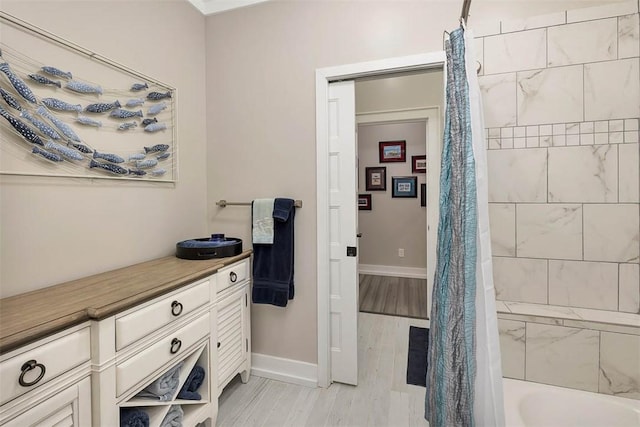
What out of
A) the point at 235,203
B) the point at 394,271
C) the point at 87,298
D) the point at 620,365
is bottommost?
the point at 394,271

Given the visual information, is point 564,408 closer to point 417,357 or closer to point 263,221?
point 417,357

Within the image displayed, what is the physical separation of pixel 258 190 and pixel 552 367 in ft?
6.44

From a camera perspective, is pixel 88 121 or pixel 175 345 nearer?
pixel 175 345

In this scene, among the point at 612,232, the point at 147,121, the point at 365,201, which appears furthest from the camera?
the point at 365,201

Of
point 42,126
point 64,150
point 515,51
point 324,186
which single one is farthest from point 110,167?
point 515,51

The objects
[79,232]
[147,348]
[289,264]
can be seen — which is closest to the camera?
[147,348]

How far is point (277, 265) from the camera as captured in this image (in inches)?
77.3

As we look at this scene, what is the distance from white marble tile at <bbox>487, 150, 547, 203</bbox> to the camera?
157 cm

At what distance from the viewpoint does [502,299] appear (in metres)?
1.65

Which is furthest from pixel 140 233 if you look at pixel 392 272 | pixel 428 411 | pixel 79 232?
pixel 392 272

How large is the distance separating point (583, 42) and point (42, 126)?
2.60 meters

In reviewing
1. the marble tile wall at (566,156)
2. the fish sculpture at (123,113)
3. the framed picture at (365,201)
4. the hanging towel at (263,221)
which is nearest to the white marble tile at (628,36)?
the marble tile wall at (566,156)

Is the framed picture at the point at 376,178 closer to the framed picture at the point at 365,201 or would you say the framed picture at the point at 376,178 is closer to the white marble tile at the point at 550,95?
the framed picture at the point at 365,201

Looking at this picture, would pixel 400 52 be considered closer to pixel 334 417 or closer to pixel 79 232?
pixel 79 232
